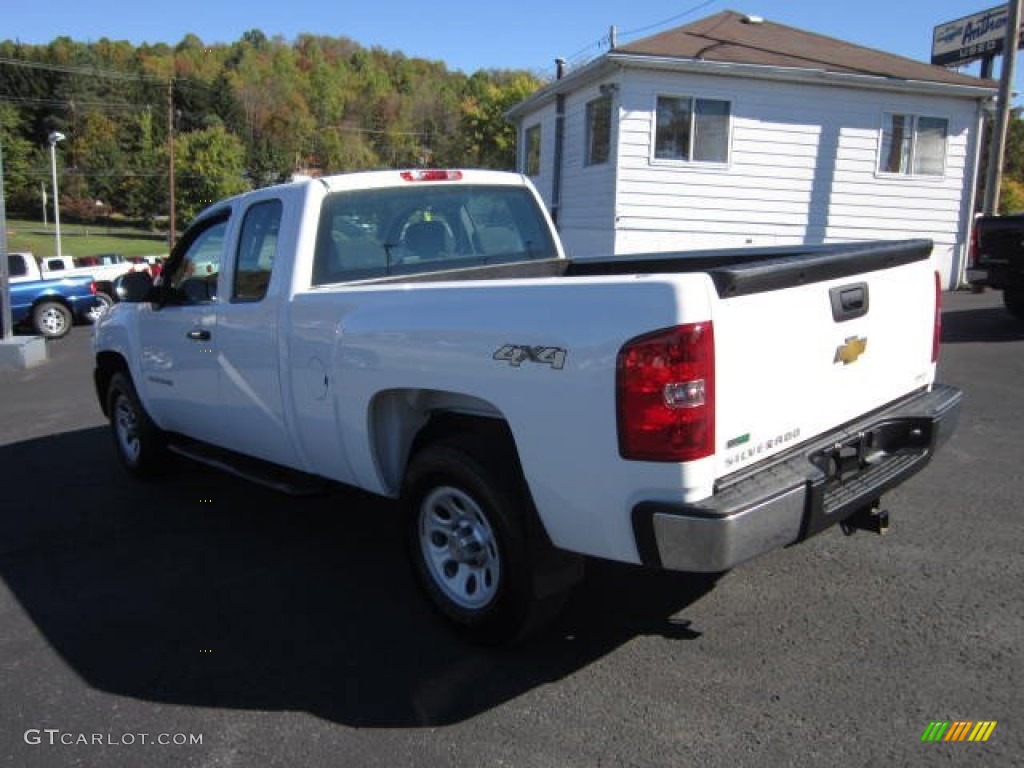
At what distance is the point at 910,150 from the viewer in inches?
656

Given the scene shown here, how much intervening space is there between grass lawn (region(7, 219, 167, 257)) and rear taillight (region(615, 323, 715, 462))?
5618 centimetres

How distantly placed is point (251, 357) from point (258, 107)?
97595 mm

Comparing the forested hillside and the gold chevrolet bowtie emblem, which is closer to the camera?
the gold chevrolet bowtie emblem

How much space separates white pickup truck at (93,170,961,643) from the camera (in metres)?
2.61

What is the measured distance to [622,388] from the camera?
8.48 feet

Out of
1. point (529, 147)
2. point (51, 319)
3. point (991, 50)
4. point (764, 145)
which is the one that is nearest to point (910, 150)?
point (764, 145)

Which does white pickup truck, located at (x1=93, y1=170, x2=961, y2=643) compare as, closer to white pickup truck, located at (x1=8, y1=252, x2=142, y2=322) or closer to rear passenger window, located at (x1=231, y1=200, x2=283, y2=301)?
rear passenger window, located at (x1=231, y1=200, x2=283, y2=301)

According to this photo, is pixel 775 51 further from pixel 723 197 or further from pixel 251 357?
pixel 251 357

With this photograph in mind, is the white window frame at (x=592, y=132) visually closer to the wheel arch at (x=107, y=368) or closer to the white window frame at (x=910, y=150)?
the white window frame at (x=910, y=150)

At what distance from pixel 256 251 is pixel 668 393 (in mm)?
2733

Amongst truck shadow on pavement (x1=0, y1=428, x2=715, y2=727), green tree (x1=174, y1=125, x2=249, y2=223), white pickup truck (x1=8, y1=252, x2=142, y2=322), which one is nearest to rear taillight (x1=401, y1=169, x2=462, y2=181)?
truck shadow on pavement (x1=0, y1=428, x2=715, y2=727)

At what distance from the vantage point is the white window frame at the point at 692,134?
50.9 feet

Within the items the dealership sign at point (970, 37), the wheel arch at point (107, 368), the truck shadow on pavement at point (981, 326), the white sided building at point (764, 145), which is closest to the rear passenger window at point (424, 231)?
the wheel arch at point (107, 368)
